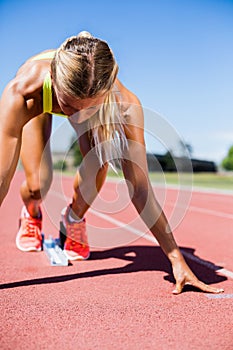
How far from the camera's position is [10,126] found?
3.25 metres

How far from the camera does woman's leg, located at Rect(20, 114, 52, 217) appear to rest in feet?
15.5

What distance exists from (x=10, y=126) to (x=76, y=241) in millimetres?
1811

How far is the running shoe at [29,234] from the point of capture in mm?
5094

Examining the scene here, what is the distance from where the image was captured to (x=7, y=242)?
594cm

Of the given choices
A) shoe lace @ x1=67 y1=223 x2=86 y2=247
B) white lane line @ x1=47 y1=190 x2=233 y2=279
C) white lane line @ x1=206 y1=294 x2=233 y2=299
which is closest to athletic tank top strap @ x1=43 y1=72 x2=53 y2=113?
shoe lace @ x1=67 y1=223 x2=86 y2=247

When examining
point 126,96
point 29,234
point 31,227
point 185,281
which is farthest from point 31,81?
point 29,234

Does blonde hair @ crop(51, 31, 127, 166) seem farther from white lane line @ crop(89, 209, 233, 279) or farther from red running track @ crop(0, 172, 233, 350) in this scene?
white lane line @ crop(89, 209, 233, 279)

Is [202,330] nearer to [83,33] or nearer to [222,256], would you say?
[83,33]

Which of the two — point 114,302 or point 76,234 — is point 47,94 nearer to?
point 114,302

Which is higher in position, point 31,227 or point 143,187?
point 143,187

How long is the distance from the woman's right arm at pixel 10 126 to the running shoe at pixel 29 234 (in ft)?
5.89

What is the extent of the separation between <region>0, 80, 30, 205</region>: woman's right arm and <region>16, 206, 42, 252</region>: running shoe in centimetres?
180

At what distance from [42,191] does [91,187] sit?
64cm

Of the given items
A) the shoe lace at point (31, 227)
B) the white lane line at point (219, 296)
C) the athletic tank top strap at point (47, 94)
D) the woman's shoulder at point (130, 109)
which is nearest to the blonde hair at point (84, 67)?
the athletic tank top strap at point (47, 94)
